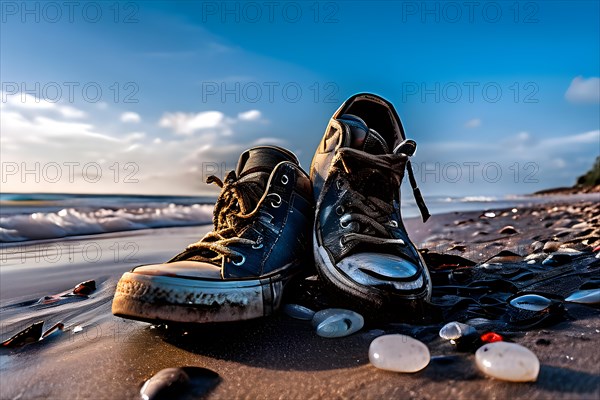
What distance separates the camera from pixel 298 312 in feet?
6.42

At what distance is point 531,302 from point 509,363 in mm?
730

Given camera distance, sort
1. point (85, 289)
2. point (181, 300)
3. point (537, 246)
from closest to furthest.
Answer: point (181, 300) → point (85, 289) → point (537, 246)

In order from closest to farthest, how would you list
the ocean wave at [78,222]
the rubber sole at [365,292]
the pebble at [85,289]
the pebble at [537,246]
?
the rubber sole at [365,292], the pebble at [85,289], the pebble at [537,246], the ocean wave at [78,222]

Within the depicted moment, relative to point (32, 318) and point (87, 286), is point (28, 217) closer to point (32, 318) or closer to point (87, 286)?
point (87, 286)

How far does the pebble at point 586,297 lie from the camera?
182 centimetres

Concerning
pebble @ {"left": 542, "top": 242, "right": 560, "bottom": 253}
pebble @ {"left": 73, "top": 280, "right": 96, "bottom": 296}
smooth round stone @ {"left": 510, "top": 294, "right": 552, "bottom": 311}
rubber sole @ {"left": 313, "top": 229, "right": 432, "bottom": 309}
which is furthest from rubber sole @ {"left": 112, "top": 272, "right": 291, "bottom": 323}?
pebble @ {"left": 542, "top": 242, "right": 560, "bottom": 253}

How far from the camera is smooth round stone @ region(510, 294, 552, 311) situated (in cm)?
179

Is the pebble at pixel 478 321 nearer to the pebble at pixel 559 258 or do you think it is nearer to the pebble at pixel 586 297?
the pebble at pixel 586 297

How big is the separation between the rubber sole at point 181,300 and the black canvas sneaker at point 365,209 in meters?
0.47

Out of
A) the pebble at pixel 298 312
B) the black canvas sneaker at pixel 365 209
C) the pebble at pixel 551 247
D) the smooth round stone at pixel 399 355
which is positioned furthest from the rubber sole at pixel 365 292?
the pebble at pixel 551 247

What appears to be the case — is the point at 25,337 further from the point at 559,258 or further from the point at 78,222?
the point at 78,222

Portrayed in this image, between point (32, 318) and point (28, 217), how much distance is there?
5295mm

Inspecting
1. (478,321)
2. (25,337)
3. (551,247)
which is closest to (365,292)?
(478,321)

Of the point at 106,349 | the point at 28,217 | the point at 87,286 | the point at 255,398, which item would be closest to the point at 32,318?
the point at 87,286
